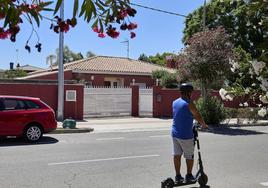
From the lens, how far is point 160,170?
33.1 ft

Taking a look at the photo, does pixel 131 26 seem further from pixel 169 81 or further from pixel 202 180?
pixel 169 81

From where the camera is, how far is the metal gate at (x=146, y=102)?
2898 centimetres

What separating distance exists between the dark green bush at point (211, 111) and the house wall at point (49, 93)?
664 centimetres

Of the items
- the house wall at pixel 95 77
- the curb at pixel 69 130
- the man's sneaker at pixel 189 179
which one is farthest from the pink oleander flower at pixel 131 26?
the house wall at pixel 95 77

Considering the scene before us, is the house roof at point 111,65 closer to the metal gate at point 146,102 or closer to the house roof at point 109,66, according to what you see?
the house roof at point 109,66

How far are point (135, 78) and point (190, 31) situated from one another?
21.0 ft

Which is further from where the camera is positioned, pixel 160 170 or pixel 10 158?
pixel 10 158

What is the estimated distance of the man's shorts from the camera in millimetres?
8000

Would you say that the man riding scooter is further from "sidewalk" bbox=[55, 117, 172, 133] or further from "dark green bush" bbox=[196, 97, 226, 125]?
"dark green bush" bbox=[196, 97, 226, 125]

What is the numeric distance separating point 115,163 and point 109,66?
31.2 m

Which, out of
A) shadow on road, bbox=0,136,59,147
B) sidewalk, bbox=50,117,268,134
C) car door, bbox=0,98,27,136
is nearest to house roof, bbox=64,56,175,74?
→ sidewalk, bbox=50,117,268,134

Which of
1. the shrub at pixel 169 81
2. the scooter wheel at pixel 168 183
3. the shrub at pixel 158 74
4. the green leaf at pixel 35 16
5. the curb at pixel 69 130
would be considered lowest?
the scooter wheel at pixel 168 183

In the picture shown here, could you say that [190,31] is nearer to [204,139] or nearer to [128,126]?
[128,126]

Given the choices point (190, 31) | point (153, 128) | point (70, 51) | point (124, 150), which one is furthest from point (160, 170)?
point (70, 51)
